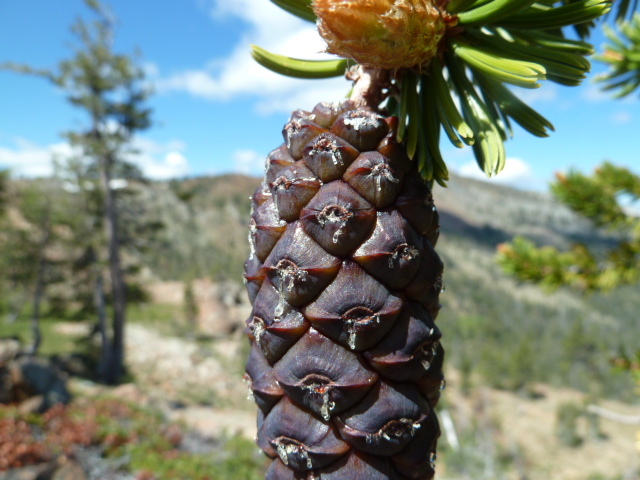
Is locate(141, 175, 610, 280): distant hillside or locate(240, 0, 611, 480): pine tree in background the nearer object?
locate(240, 0, 611, 480): pine tree in background

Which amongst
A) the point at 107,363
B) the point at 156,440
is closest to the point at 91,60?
the point at 107,363

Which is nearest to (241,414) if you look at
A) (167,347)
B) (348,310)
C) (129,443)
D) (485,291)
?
(129,443)

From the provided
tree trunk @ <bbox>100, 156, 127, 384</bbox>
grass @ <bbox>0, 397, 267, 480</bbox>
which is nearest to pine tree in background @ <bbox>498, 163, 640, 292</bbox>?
grass @ <bbox>0, 397, 267, 480</bbox>

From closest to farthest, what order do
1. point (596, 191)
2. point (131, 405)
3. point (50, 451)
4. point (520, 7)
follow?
point (520, 7) < point (596, 191) < point (50, 451) < point (131, 405)

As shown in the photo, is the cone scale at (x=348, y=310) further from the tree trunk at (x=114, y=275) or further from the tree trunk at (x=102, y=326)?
the tree trunk at (x=102, y=326)

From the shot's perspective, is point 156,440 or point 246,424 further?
point 246,424

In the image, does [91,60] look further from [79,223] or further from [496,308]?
[496,308]

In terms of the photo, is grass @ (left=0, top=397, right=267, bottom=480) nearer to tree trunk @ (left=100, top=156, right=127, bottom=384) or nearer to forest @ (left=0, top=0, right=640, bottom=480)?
forest @ (left=0, top=0, right=640, bottom=480)
